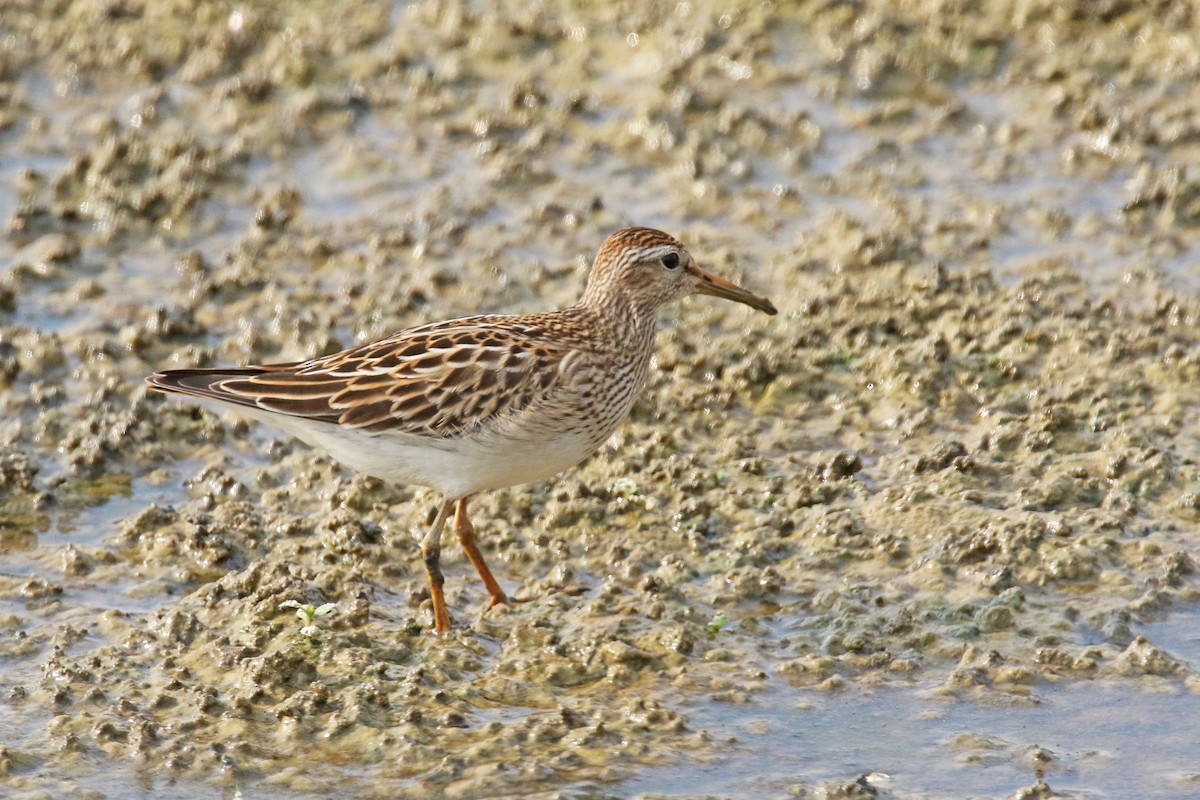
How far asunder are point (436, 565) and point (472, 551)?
25cm

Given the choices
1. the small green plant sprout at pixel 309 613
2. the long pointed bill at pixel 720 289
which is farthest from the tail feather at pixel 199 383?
the long pointed bill at pixel 720 289

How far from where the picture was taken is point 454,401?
7.88 meters

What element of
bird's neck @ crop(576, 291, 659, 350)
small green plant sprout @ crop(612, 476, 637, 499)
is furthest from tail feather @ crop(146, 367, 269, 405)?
small green plant sprout @ crop(612, 476, 637, 499)

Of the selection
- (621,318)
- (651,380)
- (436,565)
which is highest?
(621,318)

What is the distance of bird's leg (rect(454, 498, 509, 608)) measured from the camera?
8.26 metres

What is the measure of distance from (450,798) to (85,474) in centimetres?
351

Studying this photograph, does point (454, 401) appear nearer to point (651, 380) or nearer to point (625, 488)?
point (625, 488)

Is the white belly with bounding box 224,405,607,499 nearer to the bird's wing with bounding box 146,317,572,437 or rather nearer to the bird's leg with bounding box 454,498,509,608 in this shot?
the bird's wing with bounding box 146,317,572,437

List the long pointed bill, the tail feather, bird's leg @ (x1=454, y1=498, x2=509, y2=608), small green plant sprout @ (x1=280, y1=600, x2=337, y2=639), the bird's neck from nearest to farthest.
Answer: small green plant sprout @ (x1=280, y1=600, x2=337, y2=639)
the tail feather
bird's leg @ (x1=454, y1=498, x2=509, y2=608)
the bird's neck
the long pointed bill

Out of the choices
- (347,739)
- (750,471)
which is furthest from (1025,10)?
(347,739)

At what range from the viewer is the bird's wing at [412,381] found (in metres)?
7.89

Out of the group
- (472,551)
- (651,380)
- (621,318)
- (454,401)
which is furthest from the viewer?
(651,380)

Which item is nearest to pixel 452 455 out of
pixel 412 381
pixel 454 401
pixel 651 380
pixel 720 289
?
pixel 454 401

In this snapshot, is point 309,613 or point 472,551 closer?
point 309,613
